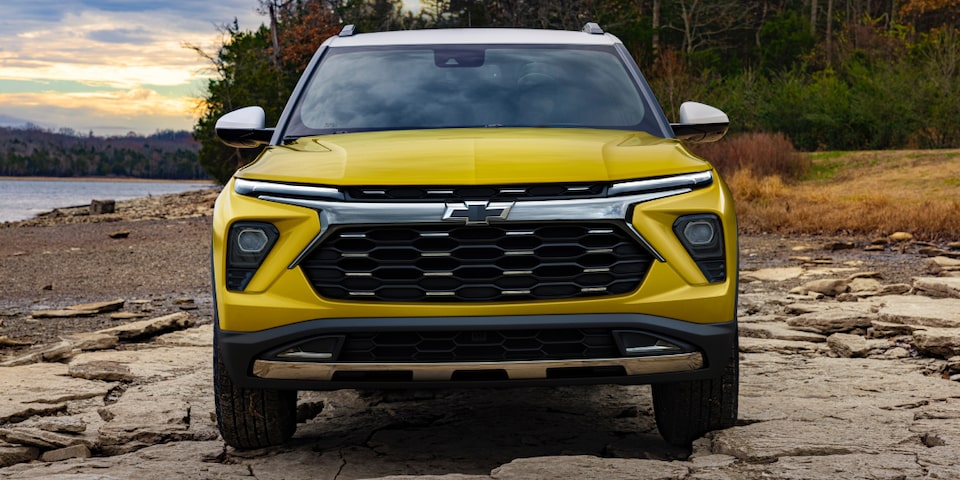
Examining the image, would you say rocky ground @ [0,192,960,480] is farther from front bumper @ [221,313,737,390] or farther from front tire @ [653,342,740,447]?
front bumper @ [221,313,737,390]

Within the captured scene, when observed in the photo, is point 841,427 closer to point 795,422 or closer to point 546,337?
point 795,422

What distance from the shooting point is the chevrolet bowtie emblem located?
3578 millimetres

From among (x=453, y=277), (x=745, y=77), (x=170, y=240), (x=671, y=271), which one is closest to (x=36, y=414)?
(x=453, y=277)

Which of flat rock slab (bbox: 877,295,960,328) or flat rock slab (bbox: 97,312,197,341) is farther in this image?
flat rock slab (bbox: 97,312,197,341)

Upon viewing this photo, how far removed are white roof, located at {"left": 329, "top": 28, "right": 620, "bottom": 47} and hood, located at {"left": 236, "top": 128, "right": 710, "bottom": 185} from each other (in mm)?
1168

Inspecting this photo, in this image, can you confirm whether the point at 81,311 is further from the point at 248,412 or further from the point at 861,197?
the point at 861,197

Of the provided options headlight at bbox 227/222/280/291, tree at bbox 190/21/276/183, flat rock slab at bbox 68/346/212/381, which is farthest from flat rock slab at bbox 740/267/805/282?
tree at bbox 190/21/276/183

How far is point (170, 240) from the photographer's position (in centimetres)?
1848

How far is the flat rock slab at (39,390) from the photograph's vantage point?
5145 mm

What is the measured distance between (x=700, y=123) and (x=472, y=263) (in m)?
1.82

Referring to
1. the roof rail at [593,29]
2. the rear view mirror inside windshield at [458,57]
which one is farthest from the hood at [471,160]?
the roof rail at [593,29]

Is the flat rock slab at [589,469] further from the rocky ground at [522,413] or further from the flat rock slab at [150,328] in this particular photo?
the flat rock slab at [150,328]

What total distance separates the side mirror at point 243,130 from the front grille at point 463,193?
4.77ft

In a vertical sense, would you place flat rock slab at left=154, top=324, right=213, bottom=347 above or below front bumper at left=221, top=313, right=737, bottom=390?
below
